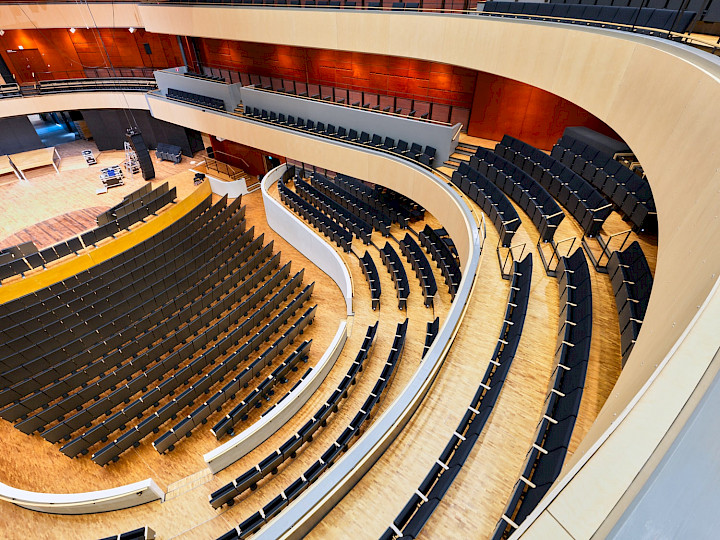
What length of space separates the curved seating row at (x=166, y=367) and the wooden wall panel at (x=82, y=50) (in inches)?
394

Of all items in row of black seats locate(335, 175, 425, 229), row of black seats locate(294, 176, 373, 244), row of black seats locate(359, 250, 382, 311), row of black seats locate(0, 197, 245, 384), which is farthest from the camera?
row of black seats locate(335, 175, 425, 229)

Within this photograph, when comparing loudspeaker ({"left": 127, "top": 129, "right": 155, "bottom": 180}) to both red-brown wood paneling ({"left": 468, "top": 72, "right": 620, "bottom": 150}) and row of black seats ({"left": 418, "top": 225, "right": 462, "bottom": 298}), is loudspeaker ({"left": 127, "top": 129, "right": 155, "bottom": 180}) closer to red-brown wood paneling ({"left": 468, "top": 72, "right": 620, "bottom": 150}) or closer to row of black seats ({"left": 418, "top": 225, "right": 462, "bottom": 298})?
row of black seats ({"left": 418, "top": 225, "right": 462, "bottom": 298})

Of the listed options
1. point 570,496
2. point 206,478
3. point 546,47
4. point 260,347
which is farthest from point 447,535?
point 546,47

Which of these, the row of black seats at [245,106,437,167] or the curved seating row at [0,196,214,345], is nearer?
the curved seating row at [0,196,214,345]

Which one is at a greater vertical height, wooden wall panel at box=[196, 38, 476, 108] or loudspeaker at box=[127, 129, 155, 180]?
wooden wall panel at box=[196, 38, 476, 108]

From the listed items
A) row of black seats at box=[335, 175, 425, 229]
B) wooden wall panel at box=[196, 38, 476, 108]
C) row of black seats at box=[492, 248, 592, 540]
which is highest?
wooden wall panel at box=[196, 38, 476, 108]

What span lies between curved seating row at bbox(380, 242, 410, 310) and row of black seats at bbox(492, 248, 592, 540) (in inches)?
95.9

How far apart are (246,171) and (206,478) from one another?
30.9ft

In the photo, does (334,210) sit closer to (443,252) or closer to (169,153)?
(443,252)

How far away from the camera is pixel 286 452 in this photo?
326 cm

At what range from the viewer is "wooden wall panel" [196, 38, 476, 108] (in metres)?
7.20

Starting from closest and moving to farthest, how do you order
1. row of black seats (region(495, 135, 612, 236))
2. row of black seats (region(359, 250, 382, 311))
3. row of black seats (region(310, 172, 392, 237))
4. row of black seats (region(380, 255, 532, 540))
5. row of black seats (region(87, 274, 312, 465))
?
row of black seats (region(380, 255, 532, 540)) → row of black seats (region(87, 274, 312, 465)) → row of black seats (region(495, 135, 612, 236)) → row of black seats (region(359, 250, 382, 311)) → row of black seats (region(310, 172, 392, 237))

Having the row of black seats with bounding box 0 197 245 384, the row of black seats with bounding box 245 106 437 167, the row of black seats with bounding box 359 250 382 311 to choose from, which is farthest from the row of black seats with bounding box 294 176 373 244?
the row of black seats with bounding box 0 197 245 384

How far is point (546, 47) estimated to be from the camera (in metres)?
4.60
